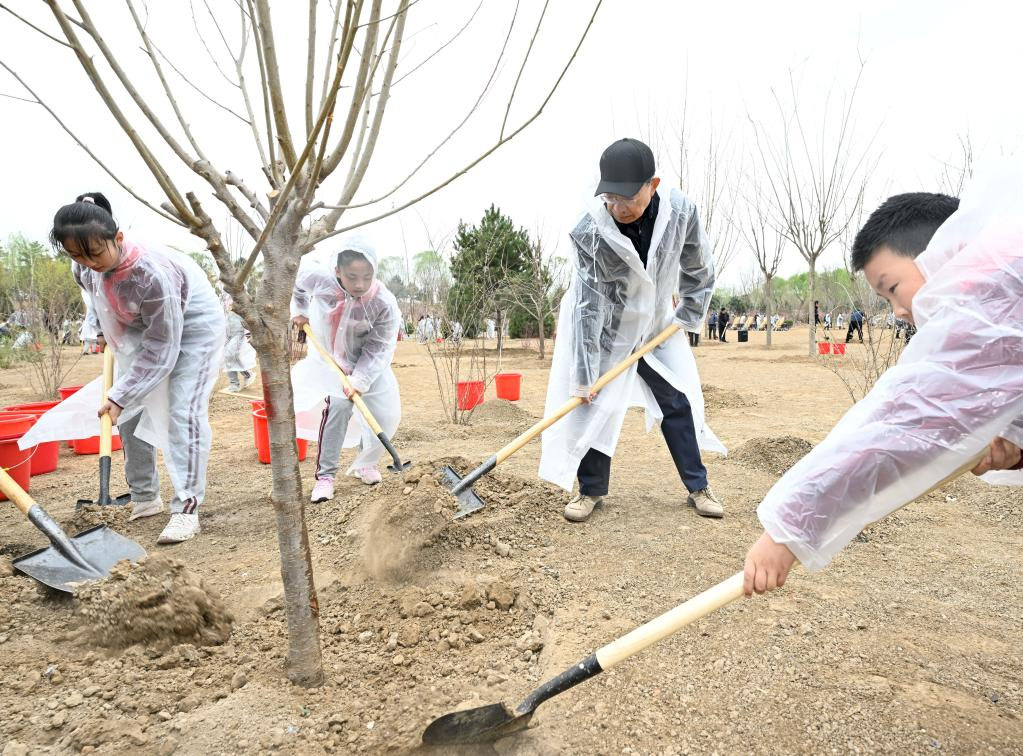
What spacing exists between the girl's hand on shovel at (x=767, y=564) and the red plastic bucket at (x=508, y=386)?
18.8ft

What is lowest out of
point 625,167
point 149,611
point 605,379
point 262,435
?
point 149,611

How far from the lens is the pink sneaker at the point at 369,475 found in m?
3.71

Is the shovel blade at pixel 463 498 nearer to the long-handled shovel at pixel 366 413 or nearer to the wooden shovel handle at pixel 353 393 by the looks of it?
the long-handled shovel at pixel 366 413

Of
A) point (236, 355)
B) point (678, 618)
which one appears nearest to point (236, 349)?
point (236, 355)

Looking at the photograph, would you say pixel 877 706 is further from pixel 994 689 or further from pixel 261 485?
pixel 261 485

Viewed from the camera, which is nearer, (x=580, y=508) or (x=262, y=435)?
(x=580, y=508)

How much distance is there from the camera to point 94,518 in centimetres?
287

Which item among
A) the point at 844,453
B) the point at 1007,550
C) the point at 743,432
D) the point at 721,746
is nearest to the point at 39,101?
the point at 844,453

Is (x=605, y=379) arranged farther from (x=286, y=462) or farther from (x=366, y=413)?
(x=286, y=462)

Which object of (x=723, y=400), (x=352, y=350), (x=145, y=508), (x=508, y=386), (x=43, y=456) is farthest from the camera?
(x=508, y=386)

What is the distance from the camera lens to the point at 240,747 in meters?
1.37

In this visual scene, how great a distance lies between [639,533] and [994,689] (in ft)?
4.24

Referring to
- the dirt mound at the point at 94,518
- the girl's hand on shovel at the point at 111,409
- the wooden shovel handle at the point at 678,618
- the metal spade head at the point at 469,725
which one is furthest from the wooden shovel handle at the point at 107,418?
the wooden shovel handle at the point at 678,618

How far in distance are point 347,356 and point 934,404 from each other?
126 inches
